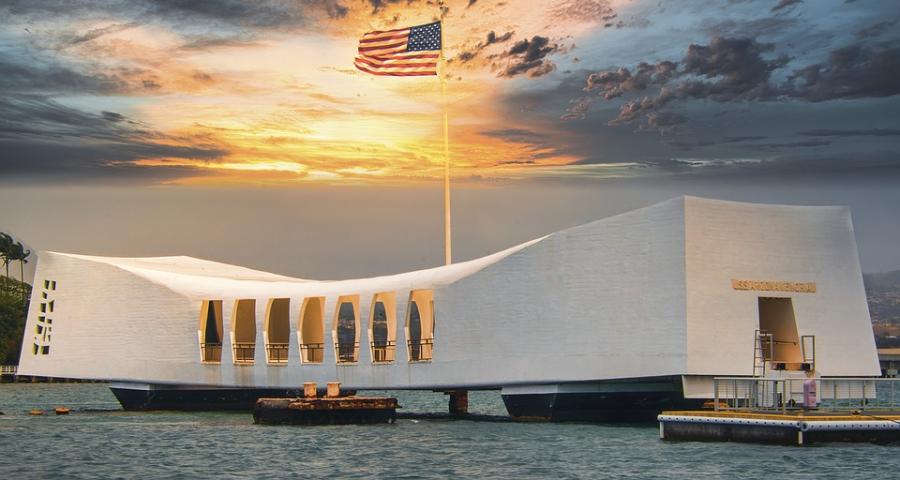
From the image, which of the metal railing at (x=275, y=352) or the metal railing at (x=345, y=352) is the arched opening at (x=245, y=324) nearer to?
the metal railing at (x=275, y=352)

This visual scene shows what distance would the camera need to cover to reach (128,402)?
58094 mm

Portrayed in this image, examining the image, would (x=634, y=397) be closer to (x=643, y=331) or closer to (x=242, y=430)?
(x=643, y=331)

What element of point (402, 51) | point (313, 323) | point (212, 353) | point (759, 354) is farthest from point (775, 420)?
point (313, 323)

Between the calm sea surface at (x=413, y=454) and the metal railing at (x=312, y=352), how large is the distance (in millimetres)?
7222

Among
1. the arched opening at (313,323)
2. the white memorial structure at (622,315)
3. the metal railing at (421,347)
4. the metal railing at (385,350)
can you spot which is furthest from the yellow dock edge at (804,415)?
the arched opening at (313,323)

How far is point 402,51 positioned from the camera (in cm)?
5134

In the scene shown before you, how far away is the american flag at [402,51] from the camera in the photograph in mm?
50625

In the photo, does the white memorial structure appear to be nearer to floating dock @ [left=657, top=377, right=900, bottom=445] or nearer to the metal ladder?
the metal ladder

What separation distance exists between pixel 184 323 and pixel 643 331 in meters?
22.2

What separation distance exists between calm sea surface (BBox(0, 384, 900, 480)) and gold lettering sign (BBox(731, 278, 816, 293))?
16.9 ft

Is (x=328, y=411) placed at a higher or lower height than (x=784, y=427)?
higher

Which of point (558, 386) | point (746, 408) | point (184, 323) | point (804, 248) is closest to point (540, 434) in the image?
point (558, 386)

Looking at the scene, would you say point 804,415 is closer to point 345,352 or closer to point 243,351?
point 345,352

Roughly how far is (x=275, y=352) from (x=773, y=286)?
2601 centimetres
